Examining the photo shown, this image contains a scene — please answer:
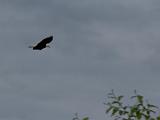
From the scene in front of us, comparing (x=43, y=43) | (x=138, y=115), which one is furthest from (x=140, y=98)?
(x=43, y=43)

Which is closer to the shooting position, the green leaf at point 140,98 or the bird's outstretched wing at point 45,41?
the green leaf at point 140,98

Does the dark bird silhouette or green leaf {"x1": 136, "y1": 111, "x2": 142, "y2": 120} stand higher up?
the dark bird silhouette

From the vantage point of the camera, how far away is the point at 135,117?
1917 cm

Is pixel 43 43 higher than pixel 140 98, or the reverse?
pixel 43 43

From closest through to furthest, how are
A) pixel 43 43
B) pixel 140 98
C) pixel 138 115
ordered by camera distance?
pixel 138 115
pixel 140 98
pixel 43 43

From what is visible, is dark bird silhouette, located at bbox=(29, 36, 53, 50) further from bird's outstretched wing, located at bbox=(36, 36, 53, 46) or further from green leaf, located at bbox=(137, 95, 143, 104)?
green leaf, located at bbox=(137, 95, 143, 104)

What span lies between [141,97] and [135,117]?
928mm

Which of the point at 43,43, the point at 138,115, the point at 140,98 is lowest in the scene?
the point at 138,115

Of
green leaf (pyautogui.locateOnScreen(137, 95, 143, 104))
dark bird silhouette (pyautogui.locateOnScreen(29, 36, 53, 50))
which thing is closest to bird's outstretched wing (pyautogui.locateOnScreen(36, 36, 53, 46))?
dark bird silhouette (pyautogui.locateOnScreen(29, 36, 53, 50))

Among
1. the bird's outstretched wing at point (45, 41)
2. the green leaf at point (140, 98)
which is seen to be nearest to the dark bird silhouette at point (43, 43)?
the bird's outstretched wing at point (45, 41)

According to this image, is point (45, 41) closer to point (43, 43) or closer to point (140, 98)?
point (43, 43)

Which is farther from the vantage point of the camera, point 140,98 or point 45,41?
point 45,41

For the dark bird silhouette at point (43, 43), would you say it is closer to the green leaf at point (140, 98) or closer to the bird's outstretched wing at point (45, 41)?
the bird's outstretched wing at point (45, 41)

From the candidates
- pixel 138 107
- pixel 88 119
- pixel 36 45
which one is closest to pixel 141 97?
pixel 138 107
